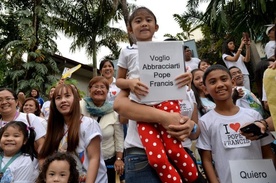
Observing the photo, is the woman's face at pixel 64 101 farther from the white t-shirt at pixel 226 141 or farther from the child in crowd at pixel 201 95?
the child in crowd at pixel 201 95

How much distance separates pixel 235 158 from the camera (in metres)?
2.50

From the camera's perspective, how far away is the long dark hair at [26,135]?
3.31 meters

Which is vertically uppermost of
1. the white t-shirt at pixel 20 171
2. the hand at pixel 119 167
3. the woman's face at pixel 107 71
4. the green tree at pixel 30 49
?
the green tree at pixel 30 49

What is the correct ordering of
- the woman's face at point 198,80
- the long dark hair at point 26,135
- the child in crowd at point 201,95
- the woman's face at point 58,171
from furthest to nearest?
the woman's face at point 198,80 < the child in crowd at point 201,95 < the long dark hair at point 26,135 < the woman's face at point 58,171

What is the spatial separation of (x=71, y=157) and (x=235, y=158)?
4.42 feet

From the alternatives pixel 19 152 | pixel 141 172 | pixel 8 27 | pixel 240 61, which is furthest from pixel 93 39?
pixel 141 172

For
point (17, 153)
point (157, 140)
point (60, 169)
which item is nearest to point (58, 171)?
point (60, 169)

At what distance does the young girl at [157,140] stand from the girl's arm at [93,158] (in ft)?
2.66

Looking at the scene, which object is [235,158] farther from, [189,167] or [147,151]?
[147,151]

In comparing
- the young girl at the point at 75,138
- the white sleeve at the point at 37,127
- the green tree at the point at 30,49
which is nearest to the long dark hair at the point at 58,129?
the young girl at the point at 75,138

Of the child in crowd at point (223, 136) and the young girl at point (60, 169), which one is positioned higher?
the child in crowd at point (223, 136)

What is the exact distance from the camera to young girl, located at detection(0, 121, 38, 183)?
122 inches

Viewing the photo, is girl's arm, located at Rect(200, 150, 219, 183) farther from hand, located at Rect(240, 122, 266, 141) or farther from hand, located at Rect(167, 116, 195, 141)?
hand, located at Rect(167, 116, 195, 141)

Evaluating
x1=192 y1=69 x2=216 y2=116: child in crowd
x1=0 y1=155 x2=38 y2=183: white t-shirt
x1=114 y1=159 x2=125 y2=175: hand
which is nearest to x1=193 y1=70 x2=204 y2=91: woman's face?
x1=192 y1=69 x2=216 y2=116: child in crowd
